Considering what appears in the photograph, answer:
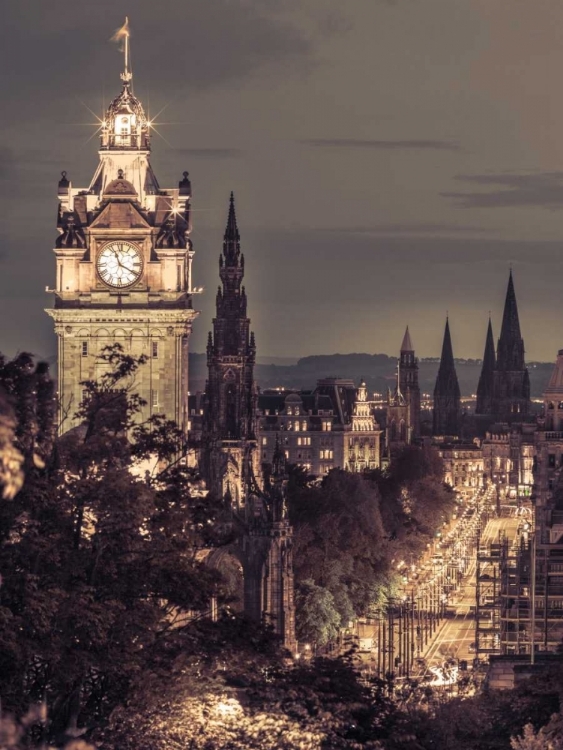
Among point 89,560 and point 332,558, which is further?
point 332,558

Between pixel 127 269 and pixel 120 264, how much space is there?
0.46 meters

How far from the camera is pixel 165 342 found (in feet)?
520

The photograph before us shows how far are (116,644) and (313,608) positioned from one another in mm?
76198

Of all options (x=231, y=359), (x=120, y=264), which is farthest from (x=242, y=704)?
(x=231, y=359)

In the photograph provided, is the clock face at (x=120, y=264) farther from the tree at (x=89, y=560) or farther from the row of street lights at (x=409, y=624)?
the tree at (x=89, y=560)

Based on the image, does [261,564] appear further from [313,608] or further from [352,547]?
[352,547]

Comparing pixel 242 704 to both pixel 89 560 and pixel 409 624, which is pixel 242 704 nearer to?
pixel 89 560

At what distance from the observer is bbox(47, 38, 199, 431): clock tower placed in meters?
157

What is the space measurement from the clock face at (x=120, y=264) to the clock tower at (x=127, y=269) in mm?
53

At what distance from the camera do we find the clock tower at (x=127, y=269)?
157 metres

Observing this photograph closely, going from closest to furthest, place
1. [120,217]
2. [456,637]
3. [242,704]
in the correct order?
[242,704] < [120,217] < [456,637]

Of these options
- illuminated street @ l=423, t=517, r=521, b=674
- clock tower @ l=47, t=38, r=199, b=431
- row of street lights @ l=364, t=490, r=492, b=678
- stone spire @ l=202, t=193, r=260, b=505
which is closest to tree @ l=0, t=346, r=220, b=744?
row of street lights @ l=364, t=490, r=492, b=678

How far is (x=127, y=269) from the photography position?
6284 inches

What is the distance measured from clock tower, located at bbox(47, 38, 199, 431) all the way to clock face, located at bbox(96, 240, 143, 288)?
5 centimetres
